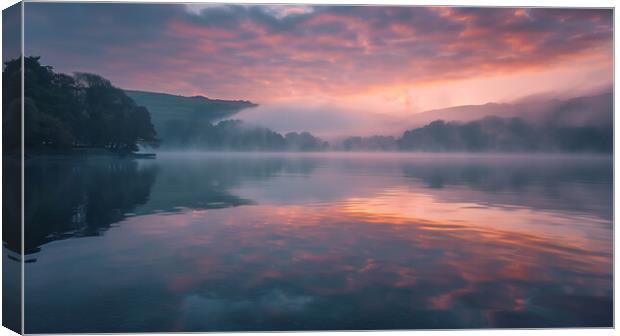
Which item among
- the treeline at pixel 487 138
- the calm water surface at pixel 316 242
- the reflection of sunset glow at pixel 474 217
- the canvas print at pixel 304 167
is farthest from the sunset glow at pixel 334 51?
the reflection of sunset glow at pixel 474 217

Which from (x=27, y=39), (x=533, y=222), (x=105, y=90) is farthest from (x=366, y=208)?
(x=27, y=39)

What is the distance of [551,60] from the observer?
261 inches

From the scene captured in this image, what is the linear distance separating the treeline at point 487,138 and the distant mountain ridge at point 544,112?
0.07 m

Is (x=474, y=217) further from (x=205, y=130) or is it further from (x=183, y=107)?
(x=183, y=107)

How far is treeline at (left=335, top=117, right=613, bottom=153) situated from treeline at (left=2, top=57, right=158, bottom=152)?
274 cm

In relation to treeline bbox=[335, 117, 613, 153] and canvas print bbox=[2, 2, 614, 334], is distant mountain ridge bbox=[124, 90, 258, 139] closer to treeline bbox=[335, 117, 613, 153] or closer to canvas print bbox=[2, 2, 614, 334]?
canvas print bbox=[2, 2, 614, 334]

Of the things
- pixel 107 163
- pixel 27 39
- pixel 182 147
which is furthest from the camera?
pixel 107 163

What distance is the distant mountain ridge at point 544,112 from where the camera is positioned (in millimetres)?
6590

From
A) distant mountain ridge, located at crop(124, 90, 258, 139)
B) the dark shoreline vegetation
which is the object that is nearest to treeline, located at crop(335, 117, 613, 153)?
the dark shoreline vegetation

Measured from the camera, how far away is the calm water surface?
528cm

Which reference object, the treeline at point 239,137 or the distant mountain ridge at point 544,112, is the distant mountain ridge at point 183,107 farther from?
→ the distant mountain ridge at point 544,112

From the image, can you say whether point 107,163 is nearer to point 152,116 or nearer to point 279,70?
point 152,116

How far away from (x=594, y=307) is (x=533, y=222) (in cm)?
130

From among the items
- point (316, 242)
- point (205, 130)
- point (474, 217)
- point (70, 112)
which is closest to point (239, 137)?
point (205, 130)
